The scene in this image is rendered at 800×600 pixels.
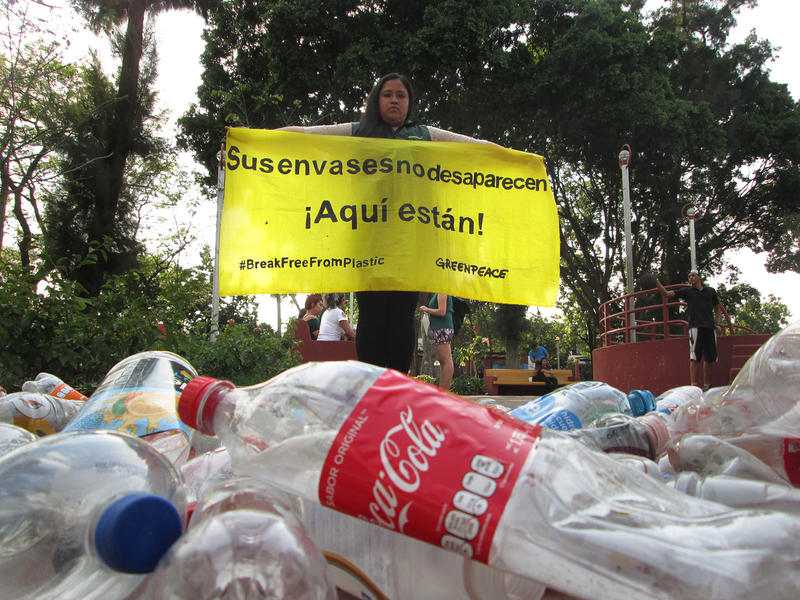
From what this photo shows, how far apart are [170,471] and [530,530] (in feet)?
2.05

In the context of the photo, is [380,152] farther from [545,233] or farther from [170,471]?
[170,471]

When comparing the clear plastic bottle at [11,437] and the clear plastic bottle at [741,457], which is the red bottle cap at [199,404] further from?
the clear plastic bottle at [741,457]

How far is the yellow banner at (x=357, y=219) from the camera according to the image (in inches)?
118

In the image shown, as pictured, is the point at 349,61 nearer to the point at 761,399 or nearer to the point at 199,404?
the point at 761,399

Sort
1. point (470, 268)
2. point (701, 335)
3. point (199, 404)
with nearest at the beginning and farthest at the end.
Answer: point (199, 404) → point (470, 268) → point (701, 335)

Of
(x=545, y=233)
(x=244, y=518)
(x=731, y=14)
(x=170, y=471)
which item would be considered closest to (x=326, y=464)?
(x=244, y=518)

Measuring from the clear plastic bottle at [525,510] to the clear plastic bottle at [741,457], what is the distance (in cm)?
49

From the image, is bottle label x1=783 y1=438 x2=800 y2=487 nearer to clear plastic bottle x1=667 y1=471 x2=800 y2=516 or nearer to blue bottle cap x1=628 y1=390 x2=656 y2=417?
clear plastic bottle x1=667 y1=471 x2=800 y2=516

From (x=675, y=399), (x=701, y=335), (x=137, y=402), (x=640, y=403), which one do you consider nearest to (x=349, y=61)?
Result: (x=701, y=335)

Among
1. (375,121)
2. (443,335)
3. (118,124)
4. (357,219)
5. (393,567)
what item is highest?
(118,124)

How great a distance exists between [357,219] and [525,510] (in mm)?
2350

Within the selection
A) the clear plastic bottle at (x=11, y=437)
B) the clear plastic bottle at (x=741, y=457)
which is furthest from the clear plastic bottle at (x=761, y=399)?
the clear plastic bottle at (x=11, y=437)

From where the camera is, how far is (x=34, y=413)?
2.18 m

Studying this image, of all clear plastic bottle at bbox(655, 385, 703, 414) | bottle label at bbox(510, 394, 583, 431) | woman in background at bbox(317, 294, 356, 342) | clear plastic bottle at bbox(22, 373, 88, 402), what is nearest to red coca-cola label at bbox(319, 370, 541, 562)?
bottle label at bbox(510, 394, 583, 431)
